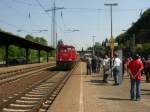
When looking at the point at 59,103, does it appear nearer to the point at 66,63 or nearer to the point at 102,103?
the point at 102,103

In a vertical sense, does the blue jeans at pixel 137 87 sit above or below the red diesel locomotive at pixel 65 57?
below

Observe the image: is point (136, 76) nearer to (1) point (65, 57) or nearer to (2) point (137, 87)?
(2) point (137, 87)

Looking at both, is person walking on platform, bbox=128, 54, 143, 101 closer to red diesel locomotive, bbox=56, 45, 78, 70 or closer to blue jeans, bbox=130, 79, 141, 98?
blue jeans, bbox=130, 79, 141, 98

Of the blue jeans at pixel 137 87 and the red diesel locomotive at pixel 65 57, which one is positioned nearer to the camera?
the blue jeans at pixel 137 87

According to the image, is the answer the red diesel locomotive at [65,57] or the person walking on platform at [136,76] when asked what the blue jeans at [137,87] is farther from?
the red diesel locomotive at [65,57]

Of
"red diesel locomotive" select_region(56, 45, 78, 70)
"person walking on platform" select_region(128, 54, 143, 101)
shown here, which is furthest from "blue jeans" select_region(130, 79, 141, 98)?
"red diesel locomotive" select_region(56, 45, 78, 70)

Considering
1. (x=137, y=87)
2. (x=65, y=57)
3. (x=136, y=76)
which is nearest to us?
(x=136, y=76)

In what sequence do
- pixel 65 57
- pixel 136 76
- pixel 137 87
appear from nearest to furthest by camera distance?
pixel 136 76 → pixel 137 87 → pixel 65 57

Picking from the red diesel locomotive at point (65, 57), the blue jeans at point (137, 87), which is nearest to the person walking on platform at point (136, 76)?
the blue jeans at point (137, 87)

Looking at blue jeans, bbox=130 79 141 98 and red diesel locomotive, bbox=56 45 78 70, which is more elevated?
red diesel locomotive, bbox=56 45 78 70

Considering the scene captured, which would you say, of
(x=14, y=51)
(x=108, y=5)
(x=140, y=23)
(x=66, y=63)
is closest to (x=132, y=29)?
(x=140, y=23)

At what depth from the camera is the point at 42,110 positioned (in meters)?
15.7

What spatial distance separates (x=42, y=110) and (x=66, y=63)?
42408 mm

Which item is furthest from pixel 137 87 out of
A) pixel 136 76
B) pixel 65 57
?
pixel 65 57
